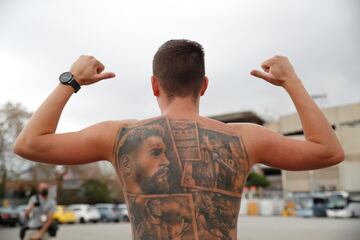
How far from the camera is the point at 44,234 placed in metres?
7.31

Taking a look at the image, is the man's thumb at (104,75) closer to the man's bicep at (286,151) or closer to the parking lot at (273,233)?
the man's bicep at (286,151)

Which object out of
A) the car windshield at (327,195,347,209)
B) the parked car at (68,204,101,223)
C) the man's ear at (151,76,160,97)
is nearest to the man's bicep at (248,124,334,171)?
the man's ear at (151,76,160,97)

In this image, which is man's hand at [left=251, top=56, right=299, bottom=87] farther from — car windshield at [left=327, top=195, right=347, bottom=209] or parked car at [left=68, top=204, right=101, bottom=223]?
car windshield at [left=327, top=195, right=347, bottom=209]

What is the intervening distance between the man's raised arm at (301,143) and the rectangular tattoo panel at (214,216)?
258 millimetres

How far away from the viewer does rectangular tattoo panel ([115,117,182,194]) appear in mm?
1813

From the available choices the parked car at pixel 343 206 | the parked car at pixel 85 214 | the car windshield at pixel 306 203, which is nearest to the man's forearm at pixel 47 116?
→ the parked car at pixel 85 214

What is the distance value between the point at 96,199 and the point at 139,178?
48.2 meters

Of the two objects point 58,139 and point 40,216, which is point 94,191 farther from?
point 58,139

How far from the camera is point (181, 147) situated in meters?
1.87

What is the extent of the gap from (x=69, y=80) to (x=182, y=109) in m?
0.52

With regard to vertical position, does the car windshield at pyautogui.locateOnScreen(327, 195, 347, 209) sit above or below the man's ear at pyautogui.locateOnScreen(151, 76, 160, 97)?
below

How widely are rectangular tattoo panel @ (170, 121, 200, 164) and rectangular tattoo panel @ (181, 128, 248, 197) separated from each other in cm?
2

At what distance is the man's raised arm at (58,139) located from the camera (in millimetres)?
1793

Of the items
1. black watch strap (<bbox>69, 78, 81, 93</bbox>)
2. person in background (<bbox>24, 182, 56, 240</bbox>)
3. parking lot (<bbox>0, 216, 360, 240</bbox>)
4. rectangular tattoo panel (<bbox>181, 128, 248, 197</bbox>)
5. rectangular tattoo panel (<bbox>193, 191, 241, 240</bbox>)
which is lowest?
parking lot (<bbox>0, 216, 360, 240</bbox>)
